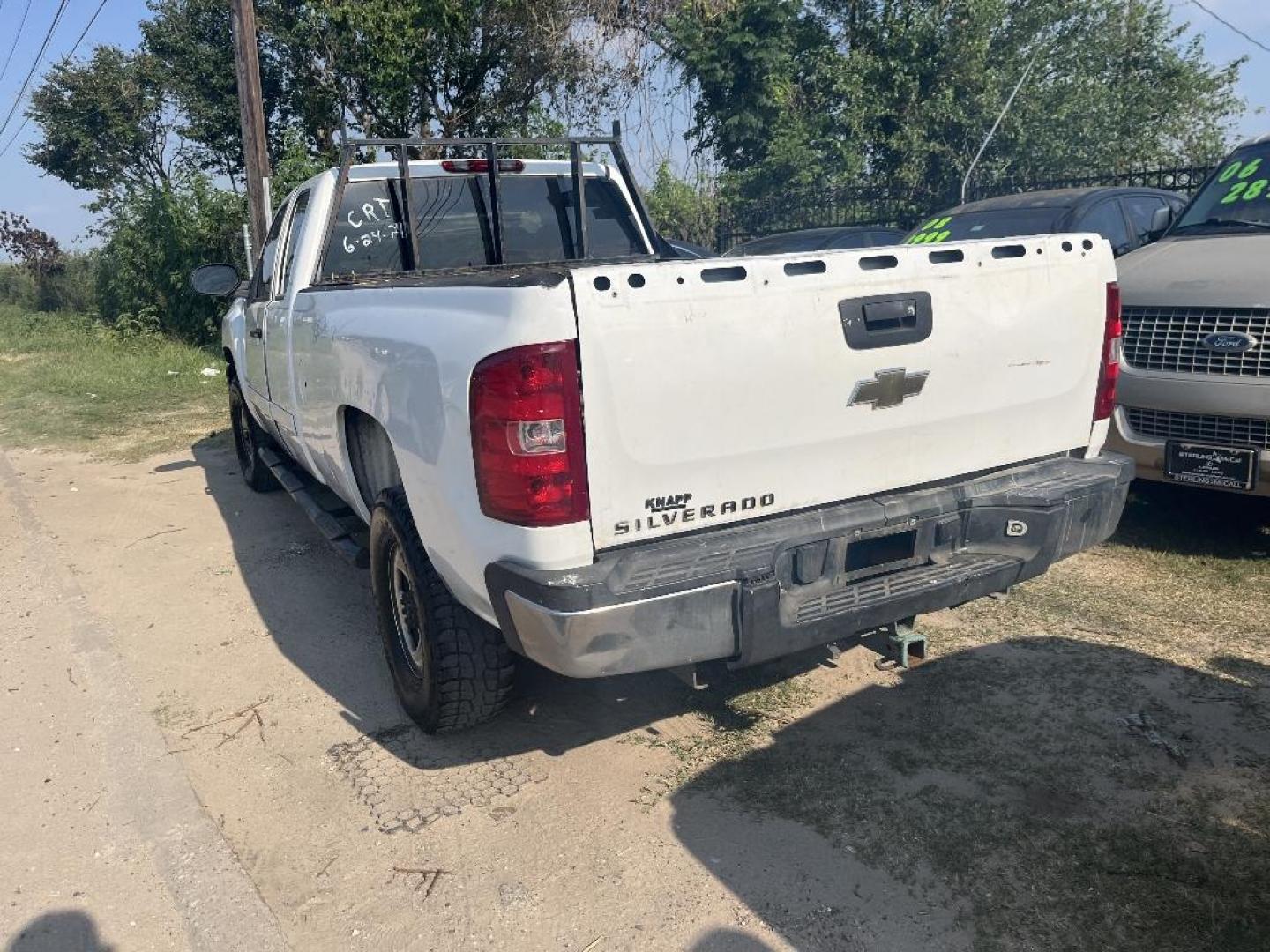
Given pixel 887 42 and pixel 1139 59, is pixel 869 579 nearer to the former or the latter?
pixel 887 42

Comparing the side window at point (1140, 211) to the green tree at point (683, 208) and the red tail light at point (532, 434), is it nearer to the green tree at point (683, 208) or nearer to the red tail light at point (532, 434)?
the red tail light at point (532, 434)

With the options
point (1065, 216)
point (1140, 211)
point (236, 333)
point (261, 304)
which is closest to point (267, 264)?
point (261, 304)

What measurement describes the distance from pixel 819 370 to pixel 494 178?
105 inches

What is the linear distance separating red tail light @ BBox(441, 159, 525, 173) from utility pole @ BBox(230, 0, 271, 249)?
7.49m

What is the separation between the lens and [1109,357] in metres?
3.55

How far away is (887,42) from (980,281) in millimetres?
16931

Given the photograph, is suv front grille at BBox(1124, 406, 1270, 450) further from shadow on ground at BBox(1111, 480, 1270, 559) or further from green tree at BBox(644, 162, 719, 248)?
green tree at BBox(644, 162, 719, 248)

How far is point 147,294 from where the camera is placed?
680 inches

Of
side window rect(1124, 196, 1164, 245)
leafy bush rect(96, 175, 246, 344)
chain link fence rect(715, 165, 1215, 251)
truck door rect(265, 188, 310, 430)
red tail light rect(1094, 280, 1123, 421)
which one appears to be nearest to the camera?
red tail light rect(1094, 280, 1123, 421)

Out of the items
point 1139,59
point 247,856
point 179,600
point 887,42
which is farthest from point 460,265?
point 1139,59

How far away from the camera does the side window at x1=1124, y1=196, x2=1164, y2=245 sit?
733 centimetres

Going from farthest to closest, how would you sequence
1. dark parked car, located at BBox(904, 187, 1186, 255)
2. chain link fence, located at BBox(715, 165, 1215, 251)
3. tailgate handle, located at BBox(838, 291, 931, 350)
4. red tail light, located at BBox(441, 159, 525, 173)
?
chain link fence, located at BBox(715, 165, 1215, 251), dark parked car, located at BBox(904, 187, 1186, 255), red tail light, located at BBox(441, 159, 525, 173), tailgate handle, located at BBox(838, 291, 931, 350)

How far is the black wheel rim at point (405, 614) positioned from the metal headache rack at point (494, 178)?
173 cm

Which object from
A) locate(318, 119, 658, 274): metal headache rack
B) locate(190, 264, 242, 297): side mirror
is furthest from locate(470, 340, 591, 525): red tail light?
locate(190, 264, 242, 297): side mirror
